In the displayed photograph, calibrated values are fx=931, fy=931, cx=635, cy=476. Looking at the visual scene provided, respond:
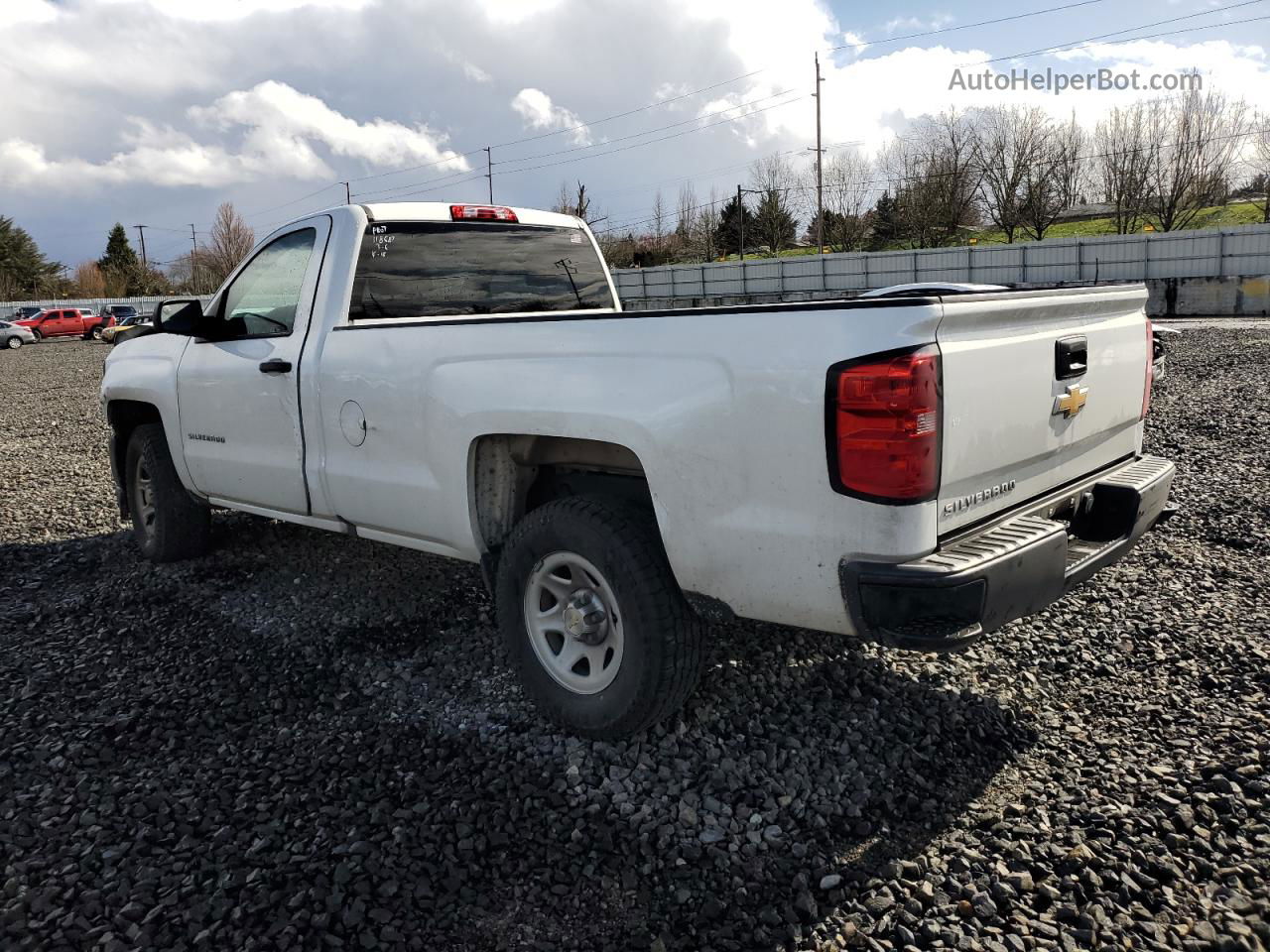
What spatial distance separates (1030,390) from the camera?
2922 mm

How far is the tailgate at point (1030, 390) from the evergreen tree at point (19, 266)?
3362 inches

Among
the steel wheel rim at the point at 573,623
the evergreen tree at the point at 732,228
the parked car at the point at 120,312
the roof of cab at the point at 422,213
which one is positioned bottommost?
the steel wheel rim at the point at 573,623

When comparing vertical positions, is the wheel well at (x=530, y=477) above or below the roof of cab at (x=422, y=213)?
below

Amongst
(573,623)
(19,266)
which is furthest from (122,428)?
(19,266)

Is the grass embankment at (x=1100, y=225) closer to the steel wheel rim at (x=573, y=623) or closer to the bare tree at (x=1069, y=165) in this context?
the bare tree at (x=1069, y=165)

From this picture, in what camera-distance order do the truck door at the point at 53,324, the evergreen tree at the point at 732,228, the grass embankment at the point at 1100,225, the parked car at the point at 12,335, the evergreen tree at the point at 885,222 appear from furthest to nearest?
1. the evergreen tree at the point at 732,228
2. the evergreen tree at the point at 885,222
3. the grass embankment at the point at 1100,225
4. the truck door at the point at 53,324
5. the parked car at the point at 12,335

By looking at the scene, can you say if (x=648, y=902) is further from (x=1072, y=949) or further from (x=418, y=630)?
(x=418, y=630)

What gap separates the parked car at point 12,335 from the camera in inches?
1475

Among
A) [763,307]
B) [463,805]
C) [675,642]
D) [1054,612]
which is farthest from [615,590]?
[1054,612]

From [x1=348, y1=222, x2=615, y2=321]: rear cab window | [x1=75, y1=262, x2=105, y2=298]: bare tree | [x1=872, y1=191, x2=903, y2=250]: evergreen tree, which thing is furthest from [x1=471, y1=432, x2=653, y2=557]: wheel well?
[x1=75, y1=262, x2=105, y2=298]: bare tree

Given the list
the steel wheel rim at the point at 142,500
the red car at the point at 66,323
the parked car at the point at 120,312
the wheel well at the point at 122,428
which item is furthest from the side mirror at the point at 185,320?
the parked car at the point at 120,312

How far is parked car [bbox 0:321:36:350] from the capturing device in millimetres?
37469

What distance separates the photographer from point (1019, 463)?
296 centimetres

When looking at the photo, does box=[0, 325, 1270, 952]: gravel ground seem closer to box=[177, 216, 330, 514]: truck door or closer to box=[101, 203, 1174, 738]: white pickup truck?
box=[101, 203, 1174, 738]: white pickup truck
